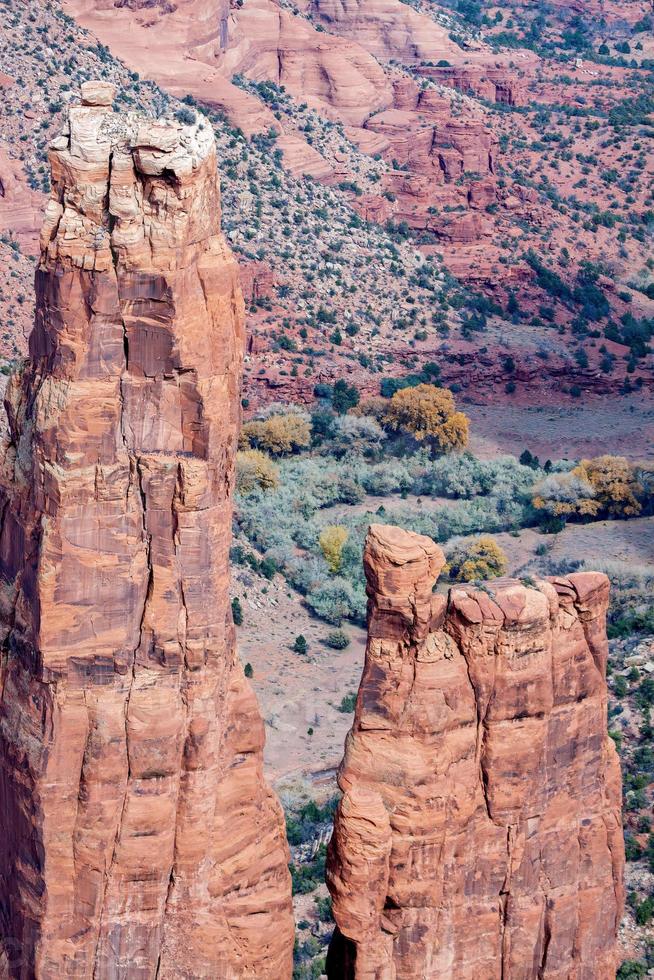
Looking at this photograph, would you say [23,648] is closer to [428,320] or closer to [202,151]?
[202,151]

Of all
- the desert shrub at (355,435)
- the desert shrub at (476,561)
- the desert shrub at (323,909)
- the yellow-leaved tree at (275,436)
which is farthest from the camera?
the desert shrub at (355,435)

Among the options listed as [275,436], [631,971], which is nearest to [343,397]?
[275,436]

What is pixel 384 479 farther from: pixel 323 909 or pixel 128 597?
pixel 128 597

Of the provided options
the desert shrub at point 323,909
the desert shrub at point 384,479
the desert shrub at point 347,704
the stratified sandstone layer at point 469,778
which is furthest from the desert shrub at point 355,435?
the stratified sandstone layer at point 469,778

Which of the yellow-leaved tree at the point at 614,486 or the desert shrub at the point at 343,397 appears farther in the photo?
the desert shrub at the point at 343,397

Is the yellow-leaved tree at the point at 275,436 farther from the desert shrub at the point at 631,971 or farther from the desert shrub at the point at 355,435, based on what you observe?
the desert shrub at the point at 631,971

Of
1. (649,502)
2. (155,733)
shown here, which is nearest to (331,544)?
(649,502)
